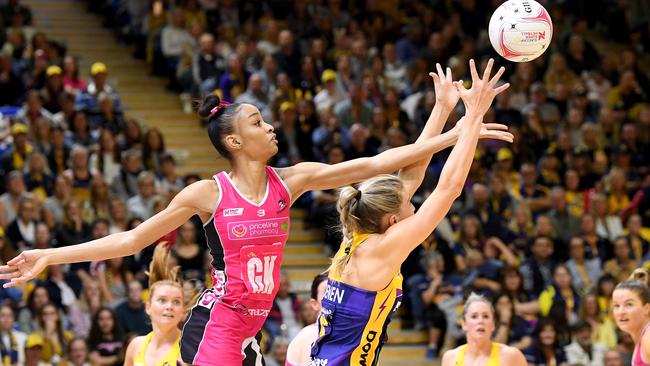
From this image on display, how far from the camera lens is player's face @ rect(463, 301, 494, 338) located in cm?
683

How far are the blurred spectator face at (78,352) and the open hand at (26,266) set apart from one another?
184 inches

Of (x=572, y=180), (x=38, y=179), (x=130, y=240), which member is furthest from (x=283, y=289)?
(x=130, y=240)

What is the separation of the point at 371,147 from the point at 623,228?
2957 millimetres

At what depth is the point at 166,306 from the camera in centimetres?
660

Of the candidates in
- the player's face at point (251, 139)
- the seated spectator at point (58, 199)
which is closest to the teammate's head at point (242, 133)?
the player's face at point (251, 139)

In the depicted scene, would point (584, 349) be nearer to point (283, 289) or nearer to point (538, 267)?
point (538, 267)

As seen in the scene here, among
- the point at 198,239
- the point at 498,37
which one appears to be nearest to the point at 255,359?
the point at 498,37

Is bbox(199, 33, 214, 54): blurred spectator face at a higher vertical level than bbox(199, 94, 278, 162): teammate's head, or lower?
higher

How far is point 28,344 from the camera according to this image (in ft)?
30.8

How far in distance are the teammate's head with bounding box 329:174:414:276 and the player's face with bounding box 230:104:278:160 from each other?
436 mm

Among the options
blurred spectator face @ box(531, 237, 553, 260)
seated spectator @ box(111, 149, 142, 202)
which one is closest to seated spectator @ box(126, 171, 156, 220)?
seated spectator @ box(111, 149, 142, 202)

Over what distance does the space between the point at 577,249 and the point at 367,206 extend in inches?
269

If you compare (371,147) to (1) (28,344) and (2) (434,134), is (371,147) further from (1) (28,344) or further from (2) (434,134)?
(2) (434,134)

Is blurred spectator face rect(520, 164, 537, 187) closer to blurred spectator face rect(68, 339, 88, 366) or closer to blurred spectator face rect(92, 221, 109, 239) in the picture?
blurred spectator face rect(92, 221, 109, 239)
